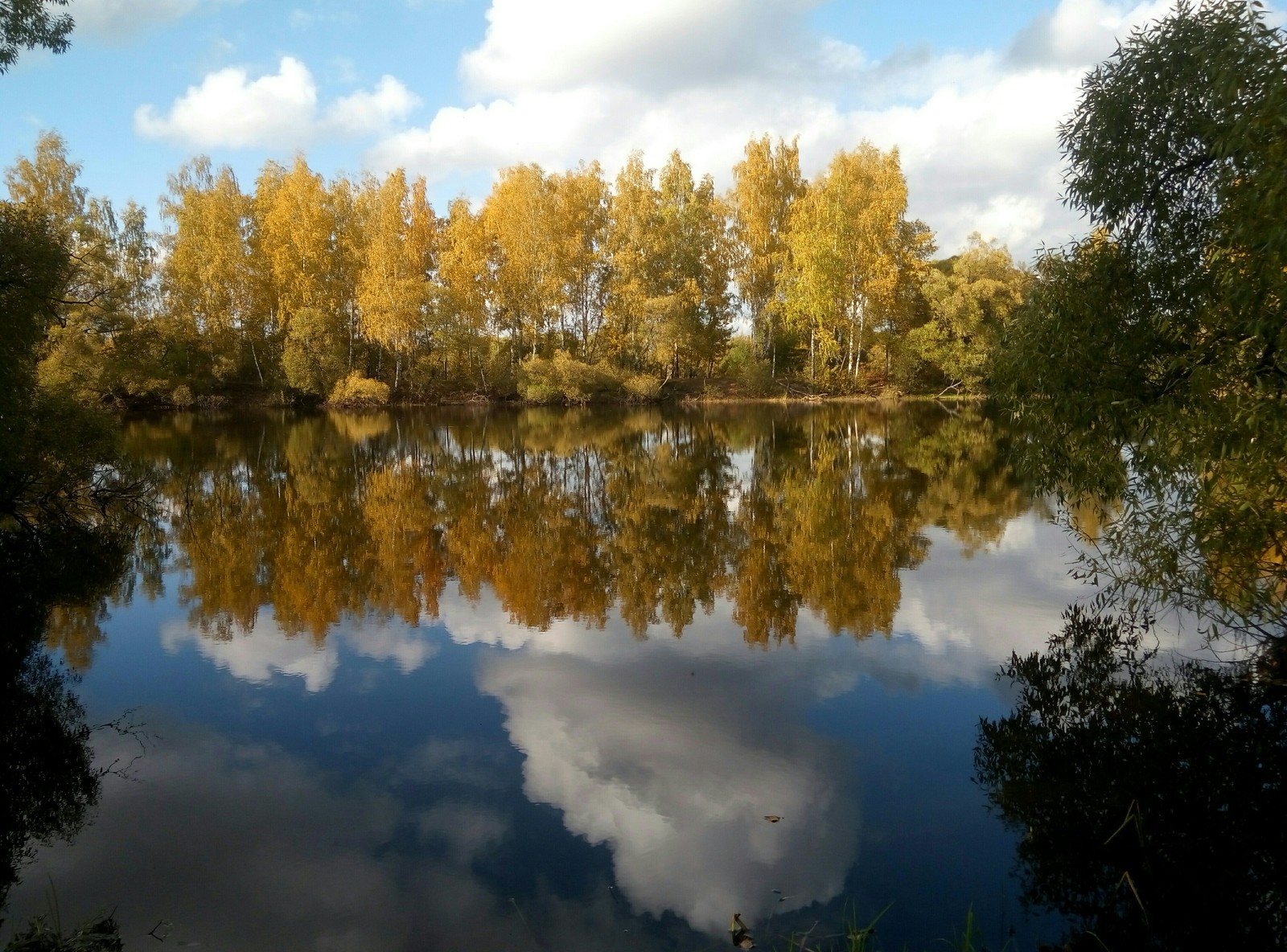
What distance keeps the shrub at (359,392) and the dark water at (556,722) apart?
1319 inches

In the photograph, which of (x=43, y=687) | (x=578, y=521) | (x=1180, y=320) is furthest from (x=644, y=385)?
(x=43, y=687)

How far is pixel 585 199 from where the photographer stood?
51.2m

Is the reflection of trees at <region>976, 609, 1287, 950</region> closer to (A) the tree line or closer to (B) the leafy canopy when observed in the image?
(B) the leafy canopy

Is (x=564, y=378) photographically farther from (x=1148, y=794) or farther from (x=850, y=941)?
(x=850, y=941)

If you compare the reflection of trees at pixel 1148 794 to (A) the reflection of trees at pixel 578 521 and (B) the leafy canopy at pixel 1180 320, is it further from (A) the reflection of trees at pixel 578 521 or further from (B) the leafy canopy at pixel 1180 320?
(A) the reflection of trees at pixel 578 521

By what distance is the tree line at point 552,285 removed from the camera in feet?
161

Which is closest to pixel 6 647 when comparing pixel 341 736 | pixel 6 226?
pixel 341 736

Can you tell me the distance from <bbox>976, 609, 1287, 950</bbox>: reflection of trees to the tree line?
40580 millimetres

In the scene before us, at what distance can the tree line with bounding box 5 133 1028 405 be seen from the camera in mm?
48938

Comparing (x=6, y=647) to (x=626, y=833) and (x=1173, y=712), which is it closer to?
(x=626, y=833)

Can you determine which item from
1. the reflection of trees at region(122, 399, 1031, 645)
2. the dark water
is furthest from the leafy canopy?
the reflection of trees at region(122, 399, 1031, 645)

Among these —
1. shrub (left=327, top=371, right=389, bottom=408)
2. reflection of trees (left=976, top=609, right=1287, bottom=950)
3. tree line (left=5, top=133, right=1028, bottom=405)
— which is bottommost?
reflection of trees (left=976, top=609, right=1287, bottom=950)

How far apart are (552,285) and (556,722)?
148ft

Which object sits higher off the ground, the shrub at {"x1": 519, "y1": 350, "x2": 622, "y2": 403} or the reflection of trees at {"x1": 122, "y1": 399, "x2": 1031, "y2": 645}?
the shrub at {"x1": 519, "y1": 350, "x2": 622, "y2": 403}
